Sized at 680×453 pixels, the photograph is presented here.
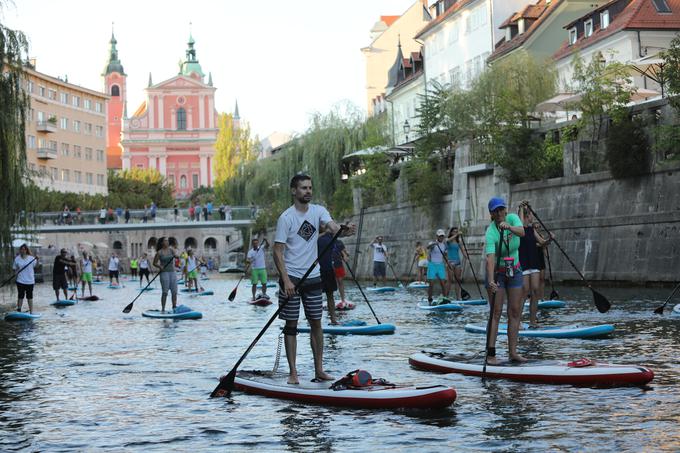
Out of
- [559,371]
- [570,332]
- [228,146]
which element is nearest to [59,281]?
[570,332]

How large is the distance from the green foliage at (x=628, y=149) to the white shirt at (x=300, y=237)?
21747 mm

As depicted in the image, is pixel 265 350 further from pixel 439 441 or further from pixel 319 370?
pixel 439 441

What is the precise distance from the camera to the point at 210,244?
125m

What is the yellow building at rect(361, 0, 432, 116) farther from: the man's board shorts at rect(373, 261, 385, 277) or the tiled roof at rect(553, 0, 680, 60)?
the man's board shorts at rect(373, 261, 385, 277)

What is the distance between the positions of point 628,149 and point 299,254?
72.9ft

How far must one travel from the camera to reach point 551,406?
9781 mm

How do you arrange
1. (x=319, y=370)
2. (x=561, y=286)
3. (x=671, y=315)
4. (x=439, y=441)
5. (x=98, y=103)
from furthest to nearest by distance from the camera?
(x=98, y=103), (x=561, y=286), (x=671, y=315), (x=319, y=370), (x=439, y=441)

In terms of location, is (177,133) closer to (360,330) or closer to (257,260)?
(257,260)

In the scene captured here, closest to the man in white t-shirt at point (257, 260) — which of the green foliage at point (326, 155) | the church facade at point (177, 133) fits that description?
the green foliage at point (326, 155)

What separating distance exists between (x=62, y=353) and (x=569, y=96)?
24.6 meters

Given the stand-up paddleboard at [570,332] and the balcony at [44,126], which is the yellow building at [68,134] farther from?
the stand-up paddleboard at [570,332]

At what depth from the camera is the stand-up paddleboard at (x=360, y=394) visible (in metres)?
9.64

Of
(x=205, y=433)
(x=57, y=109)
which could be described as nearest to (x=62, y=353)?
(x=205, y=433)

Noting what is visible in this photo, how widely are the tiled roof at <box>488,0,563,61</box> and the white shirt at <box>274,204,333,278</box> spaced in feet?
156
